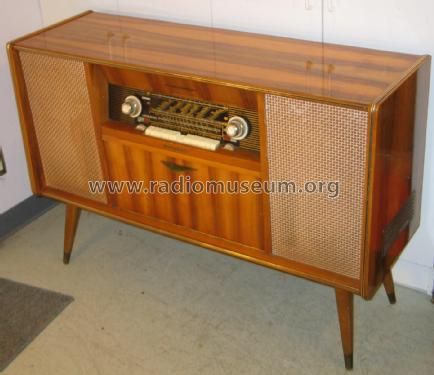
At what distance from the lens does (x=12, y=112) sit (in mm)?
2324

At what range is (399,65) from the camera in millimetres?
1592

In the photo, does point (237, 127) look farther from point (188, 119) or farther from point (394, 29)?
point (394, 29)

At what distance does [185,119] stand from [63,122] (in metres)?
0.40

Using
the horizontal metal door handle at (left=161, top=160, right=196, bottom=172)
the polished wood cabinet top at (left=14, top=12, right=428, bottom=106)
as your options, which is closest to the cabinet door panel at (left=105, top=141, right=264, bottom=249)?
the horizontal metal door handle at (left=161, top=160, right=196, bottom=172)

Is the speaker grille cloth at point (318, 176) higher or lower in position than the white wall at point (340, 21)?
lower

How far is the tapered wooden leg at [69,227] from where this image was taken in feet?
7.00

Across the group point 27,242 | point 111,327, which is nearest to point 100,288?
point 111,327

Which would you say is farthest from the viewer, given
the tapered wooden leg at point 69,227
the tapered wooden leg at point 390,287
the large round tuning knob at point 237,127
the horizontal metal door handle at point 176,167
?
the tapered wooden leg at point 69,227

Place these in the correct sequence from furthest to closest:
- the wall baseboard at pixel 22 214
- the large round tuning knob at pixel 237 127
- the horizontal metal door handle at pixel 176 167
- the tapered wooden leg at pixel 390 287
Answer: the wall baseboard at pixel 22 214 < the tapered wooden leg at pixel 390 287 < the horizontal metal door handle at pixel 176 167 < the large round tuning knob at pixel 237 127

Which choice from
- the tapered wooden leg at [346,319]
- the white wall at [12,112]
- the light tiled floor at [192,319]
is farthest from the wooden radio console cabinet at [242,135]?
the white wall at [12,112]

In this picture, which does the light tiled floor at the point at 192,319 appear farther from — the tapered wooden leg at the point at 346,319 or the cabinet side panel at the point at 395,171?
the cabinet side panel at the point at 395,171

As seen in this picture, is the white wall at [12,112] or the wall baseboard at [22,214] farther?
the wall baseboard at [22,214]

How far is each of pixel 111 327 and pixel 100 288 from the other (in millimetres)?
189

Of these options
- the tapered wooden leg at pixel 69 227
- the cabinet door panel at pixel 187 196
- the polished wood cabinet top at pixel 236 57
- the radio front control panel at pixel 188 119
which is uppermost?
the polished wood cabinet top at pixel 236 57
